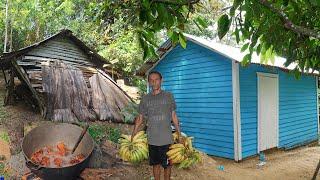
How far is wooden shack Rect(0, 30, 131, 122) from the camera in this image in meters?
10.2

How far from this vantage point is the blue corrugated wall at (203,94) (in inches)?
419

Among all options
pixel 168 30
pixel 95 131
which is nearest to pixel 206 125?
pixel 95 131

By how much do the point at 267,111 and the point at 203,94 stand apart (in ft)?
7.20

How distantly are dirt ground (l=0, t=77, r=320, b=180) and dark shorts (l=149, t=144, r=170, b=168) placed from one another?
4.73 ft

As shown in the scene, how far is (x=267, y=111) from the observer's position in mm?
11594

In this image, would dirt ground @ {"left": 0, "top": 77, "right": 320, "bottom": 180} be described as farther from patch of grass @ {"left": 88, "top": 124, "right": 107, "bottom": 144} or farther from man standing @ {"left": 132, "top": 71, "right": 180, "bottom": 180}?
man standing @ {"left": 132, "top": 71, "right": 180, "bottom": 180}

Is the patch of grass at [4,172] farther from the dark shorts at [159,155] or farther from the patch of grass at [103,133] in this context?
the dark shorts at [159,155]

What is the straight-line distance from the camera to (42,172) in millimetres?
5438

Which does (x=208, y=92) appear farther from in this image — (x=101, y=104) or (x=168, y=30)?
(x=168, y=30)

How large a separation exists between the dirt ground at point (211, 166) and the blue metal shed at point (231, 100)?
563 mm

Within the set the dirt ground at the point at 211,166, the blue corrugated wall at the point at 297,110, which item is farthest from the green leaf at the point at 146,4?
the blue corrugated wall at the point at 297,110

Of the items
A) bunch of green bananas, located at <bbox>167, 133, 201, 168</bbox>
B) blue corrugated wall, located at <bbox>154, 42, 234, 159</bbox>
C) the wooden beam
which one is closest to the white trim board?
A: blue corrugated wall, located at <bbox>154, 42, 234, 159</bbox>

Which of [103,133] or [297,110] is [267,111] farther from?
[103,133]

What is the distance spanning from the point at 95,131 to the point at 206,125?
3.98 m
